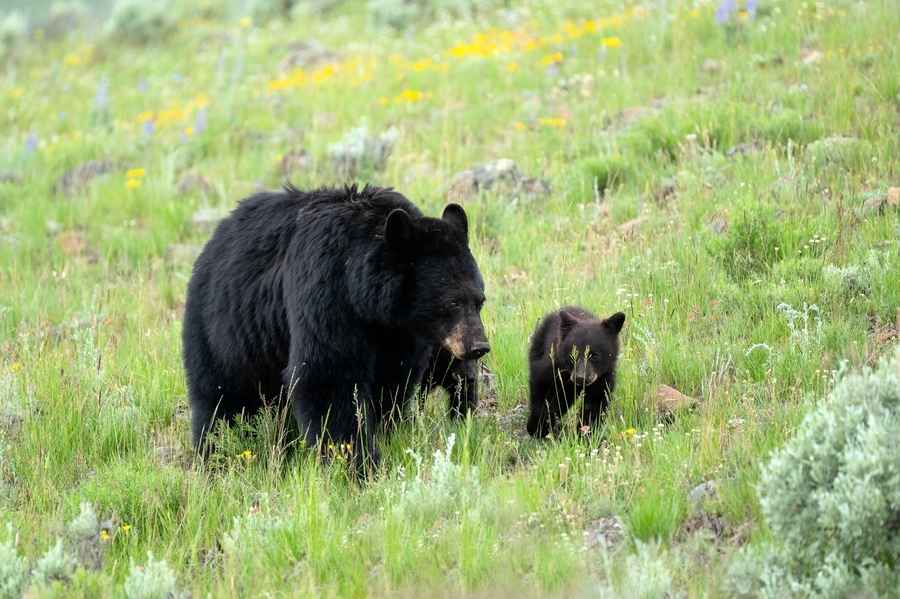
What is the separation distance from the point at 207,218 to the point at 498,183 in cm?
309

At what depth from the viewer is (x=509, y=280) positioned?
860 centimetres

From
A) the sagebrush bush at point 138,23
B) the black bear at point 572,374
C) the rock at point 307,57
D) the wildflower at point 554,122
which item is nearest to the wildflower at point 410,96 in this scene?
the wildflower at point 554,122

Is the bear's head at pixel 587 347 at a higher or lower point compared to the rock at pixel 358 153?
lower

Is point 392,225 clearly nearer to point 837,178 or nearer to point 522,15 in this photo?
point 837,178

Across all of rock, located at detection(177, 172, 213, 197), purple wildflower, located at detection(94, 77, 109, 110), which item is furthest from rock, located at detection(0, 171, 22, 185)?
rock, located at detection(177, 172, 213, 197)

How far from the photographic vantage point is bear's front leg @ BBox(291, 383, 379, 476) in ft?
19.0

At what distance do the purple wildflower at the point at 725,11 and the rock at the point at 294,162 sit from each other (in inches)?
180

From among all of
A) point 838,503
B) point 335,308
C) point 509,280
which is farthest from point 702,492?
point 509,280

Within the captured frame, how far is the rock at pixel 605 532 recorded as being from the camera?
4.99 m

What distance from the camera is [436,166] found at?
11273 millimetres

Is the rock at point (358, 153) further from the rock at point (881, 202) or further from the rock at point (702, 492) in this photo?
the rock at point (702, 492)

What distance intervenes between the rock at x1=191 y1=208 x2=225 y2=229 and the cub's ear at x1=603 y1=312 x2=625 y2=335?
18.9ft

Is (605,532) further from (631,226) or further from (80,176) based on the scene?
(80,176)

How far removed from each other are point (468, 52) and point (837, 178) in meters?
6.93
